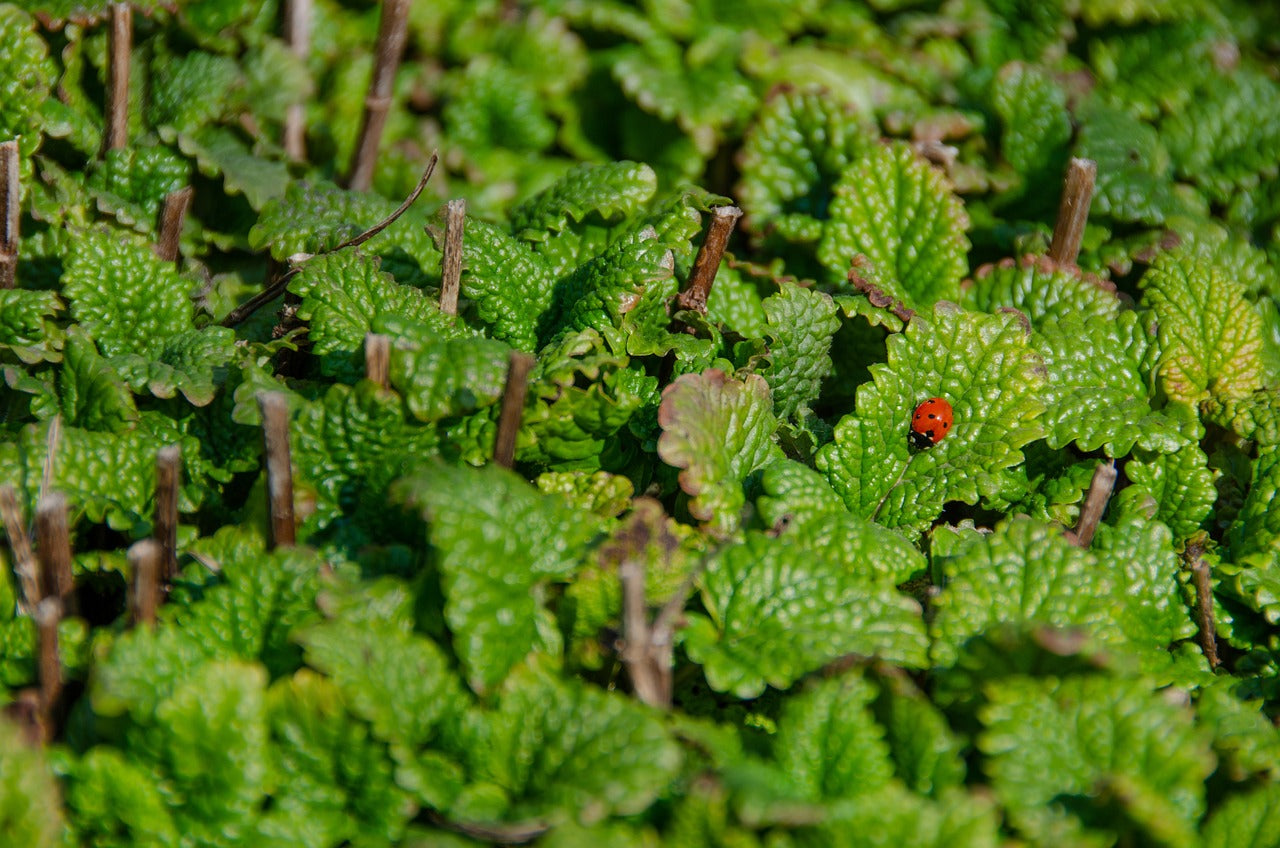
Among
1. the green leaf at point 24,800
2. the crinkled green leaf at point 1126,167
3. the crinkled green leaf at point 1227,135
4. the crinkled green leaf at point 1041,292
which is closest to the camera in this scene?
the green leaf at point 24,800

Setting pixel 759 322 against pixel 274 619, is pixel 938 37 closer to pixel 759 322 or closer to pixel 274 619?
pixel 759 322

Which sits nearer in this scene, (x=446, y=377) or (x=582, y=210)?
(x=446, y=377)

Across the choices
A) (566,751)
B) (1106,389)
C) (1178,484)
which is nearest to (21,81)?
(566,751)

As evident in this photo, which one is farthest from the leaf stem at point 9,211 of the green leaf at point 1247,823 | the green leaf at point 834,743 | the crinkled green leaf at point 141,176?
the green leaf at point 1247,823

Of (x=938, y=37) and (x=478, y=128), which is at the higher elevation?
(x=938, y=37)

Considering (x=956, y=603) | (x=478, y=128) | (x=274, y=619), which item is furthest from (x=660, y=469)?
(x=478, y=128)

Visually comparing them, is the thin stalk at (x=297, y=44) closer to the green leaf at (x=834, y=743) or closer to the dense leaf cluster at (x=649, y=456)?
the dense leaf cluster at (x=649, y=456)

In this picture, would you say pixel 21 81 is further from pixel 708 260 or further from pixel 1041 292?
pixel 1041 292
